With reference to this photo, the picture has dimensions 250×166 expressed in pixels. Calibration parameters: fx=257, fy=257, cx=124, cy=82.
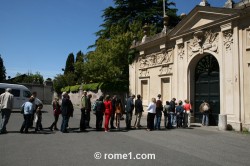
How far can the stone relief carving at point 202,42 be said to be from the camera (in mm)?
15242

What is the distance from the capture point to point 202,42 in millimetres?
15984

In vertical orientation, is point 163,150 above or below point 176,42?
below

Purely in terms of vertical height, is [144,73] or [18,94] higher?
[144,73]

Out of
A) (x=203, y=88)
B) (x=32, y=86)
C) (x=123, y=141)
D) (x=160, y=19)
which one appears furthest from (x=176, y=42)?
(x=32, y=86)

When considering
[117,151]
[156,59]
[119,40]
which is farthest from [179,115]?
[119,40]

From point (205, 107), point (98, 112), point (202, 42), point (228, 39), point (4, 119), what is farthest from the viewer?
point (202, 42)

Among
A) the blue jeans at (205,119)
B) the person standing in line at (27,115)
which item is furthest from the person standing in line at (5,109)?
the blue jeans at (205,119)

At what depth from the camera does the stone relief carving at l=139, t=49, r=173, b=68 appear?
61.7 ft

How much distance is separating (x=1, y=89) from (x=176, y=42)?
1524cm

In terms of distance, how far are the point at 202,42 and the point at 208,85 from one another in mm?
2713

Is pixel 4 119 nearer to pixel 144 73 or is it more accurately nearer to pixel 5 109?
pixel 5 109

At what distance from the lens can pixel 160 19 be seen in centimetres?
3120

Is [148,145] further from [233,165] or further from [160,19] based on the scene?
[160,19]

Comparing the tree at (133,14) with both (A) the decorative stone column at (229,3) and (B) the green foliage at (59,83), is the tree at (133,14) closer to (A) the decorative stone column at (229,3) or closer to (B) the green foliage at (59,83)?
(A) the decorative stone column at (229,3)
